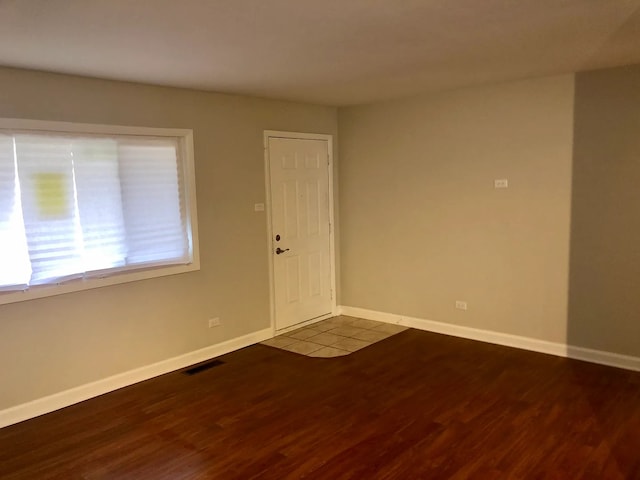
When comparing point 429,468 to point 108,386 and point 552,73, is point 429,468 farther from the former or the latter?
point 552,73

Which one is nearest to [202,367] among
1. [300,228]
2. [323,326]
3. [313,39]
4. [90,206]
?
[323,326]

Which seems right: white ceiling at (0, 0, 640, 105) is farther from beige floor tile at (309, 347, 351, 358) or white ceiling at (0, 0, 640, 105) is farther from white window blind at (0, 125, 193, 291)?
beige floor tile at (309, 347, 351, 358)

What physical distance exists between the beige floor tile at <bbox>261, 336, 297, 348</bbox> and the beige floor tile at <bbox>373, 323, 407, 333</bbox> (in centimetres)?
93

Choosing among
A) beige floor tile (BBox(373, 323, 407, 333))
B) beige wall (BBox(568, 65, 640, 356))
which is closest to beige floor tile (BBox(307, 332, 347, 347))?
beige floor tile (BBox(373, 323, 407, 333))

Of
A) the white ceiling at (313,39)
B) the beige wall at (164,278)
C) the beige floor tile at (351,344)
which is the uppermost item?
the white ceiling at (313,39)

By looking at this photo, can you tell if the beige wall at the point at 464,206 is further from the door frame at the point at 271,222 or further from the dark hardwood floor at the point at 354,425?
the dark hardwood floor at the point at 354,425

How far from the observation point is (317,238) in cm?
574

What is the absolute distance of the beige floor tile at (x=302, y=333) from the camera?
5250 millimetres

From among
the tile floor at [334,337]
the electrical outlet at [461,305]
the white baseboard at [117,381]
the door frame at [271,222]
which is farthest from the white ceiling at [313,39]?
the tile floor at [334,337]

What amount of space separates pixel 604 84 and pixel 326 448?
353cm

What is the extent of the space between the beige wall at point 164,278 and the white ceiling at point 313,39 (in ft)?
0.70

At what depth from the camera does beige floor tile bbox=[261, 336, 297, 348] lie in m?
5.00

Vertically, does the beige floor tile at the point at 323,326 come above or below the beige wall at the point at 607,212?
below

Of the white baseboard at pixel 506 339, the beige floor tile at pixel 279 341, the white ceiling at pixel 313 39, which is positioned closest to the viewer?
the white ceiling at pixel 313 39
